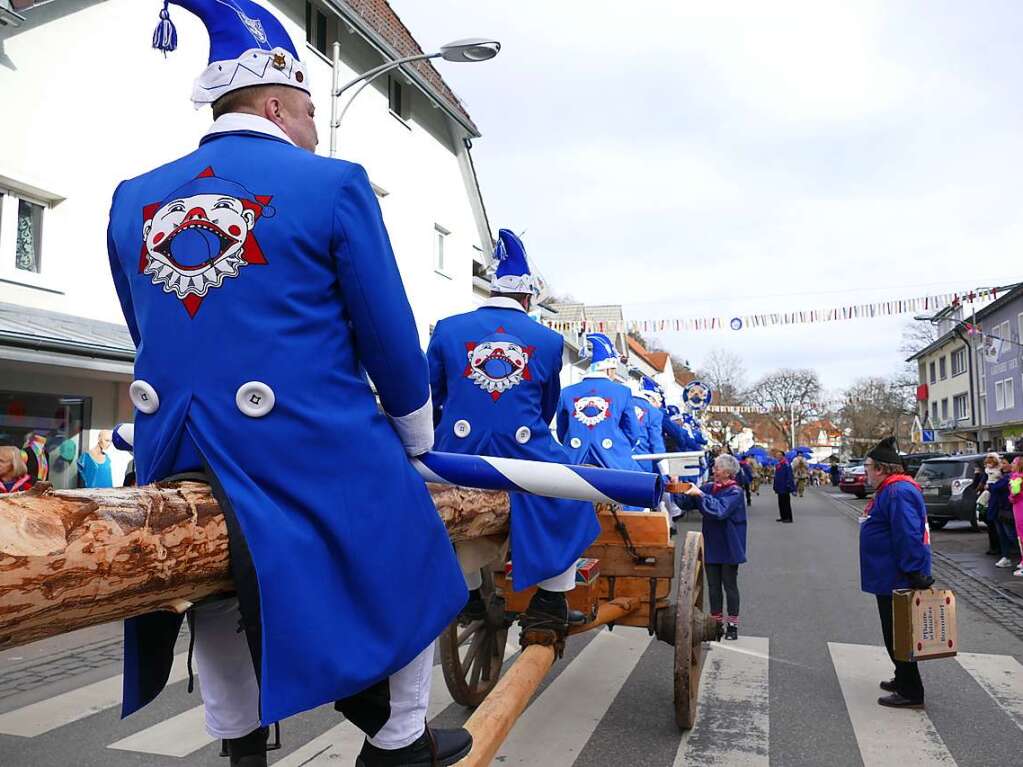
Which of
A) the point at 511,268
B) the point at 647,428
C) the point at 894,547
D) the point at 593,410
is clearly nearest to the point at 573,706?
the point at 894,547

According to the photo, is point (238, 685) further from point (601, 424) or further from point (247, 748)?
point (601, 424)

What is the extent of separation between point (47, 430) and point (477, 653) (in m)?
7.08

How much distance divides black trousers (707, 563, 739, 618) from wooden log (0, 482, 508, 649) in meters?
5.90

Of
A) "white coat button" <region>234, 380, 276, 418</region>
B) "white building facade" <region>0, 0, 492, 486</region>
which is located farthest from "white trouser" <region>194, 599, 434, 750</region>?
"white building facade" <region>0, 0, 492, 486</region>

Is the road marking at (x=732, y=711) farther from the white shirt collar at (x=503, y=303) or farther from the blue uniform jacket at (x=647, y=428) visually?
the blue uniform jacket at (x=647, y=428)

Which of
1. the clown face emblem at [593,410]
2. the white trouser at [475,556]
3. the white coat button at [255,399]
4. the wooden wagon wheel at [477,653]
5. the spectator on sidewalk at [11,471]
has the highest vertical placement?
the clown face emblem at [593,410]

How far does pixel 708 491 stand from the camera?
7355 millimetres

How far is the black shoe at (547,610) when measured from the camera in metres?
3.81

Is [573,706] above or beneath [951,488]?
beneath

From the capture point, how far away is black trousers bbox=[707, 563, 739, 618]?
6.98m

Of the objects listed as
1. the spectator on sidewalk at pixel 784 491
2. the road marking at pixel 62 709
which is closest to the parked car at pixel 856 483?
the spectator on sidewalk at pixel 784 491

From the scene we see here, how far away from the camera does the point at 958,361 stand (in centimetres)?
4909

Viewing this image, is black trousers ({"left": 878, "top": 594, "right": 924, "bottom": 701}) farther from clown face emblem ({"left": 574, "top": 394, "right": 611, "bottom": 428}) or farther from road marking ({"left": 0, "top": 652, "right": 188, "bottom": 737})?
road marking ({"left": 0, "top": 652, "right": 188, "bottom": 737})

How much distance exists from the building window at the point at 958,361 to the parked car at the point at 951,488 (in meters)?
32.9
